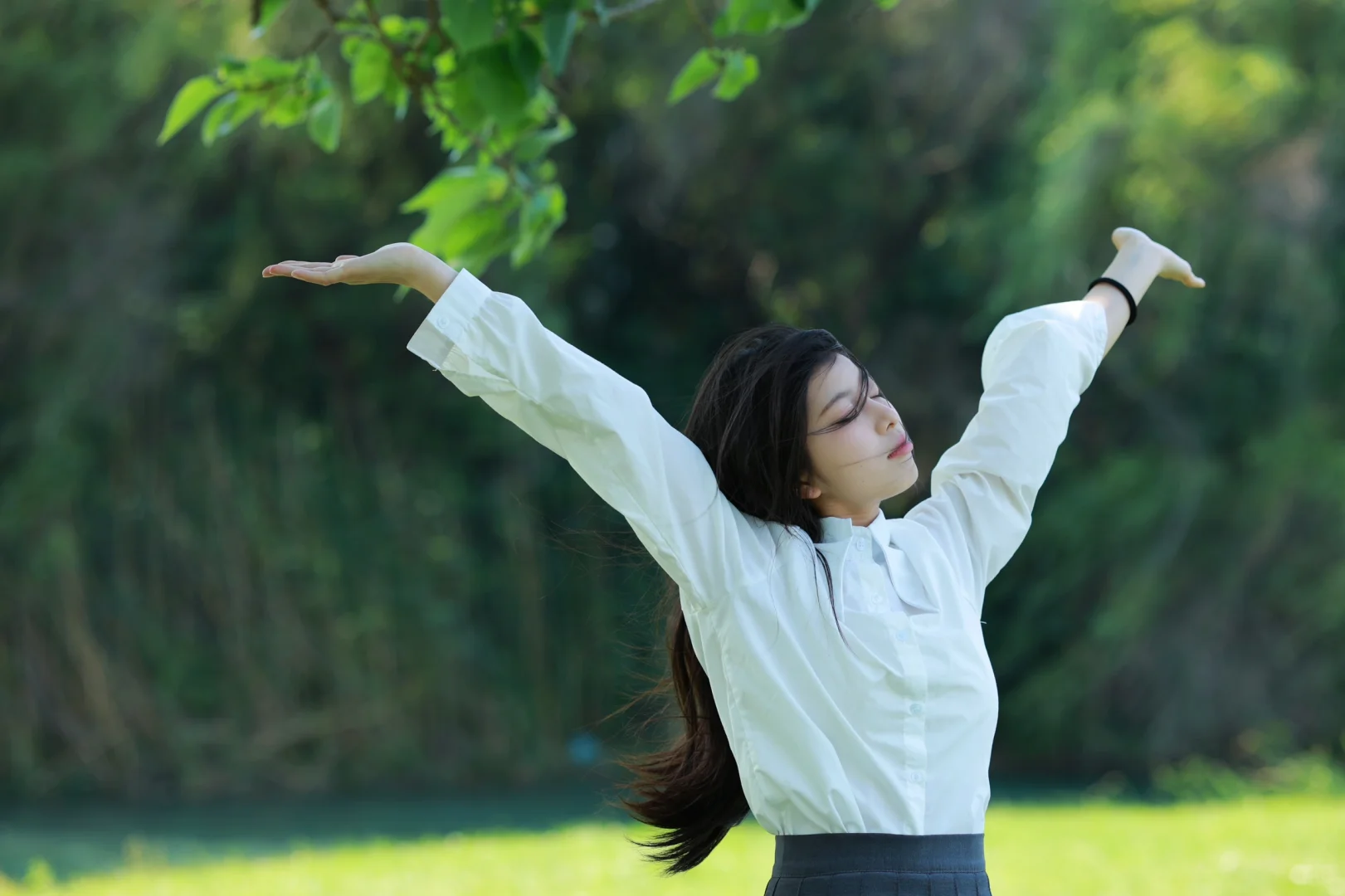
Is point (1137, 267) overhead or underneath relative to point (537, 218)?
overhead

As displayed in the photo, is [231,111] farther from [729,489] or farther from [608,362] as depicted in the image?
[608,362]

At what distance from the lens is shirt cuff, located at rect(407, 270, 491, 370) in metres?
1.17

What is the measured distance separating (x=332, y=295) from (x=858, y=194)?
290 cm

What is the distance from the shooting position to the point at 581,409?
3.84ft

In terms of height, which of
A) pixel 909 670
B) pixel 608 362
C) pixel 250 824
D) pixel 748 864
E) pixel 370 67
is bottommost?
pixel 250 824

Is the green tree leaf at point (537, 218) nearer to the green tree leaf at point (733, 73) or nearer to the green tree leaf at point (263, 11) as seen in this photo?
the green tree leaf at point (733, 73)

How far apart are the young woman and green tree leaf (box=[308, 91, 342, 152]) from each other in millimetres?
682

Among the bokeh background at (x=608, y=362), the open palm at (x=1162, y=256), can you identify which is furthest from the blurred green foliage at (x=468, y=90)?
the bokeh background at (x=608, y=362)

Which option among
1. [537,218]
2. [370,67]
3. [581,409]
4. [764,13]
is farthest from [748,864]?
[581,409]

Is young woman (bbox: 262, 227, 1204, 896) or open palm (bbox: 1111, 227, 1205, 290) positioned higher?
open palm (bbox: 1111, 227, 1205, 290)

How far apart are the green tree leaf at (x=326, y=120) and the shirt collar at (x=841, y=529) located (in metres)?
0.86

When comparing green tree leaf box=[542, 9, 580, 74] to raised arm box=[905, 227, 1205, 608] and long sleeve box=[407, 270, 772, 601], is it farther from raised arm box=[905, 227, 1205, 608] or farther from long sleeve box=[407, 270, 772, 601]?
raised arm box=[905, 227, 1205, 608]

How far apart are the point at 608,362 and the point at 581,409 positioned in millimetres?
7359

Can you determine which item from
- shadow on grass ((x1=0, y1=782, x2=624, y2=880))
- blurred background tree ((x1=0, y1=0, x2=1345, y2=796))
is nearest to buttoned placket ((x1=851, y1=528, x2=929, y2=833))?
shadow on grass ((x1=0, y1=782, x2=624, y2=880))
